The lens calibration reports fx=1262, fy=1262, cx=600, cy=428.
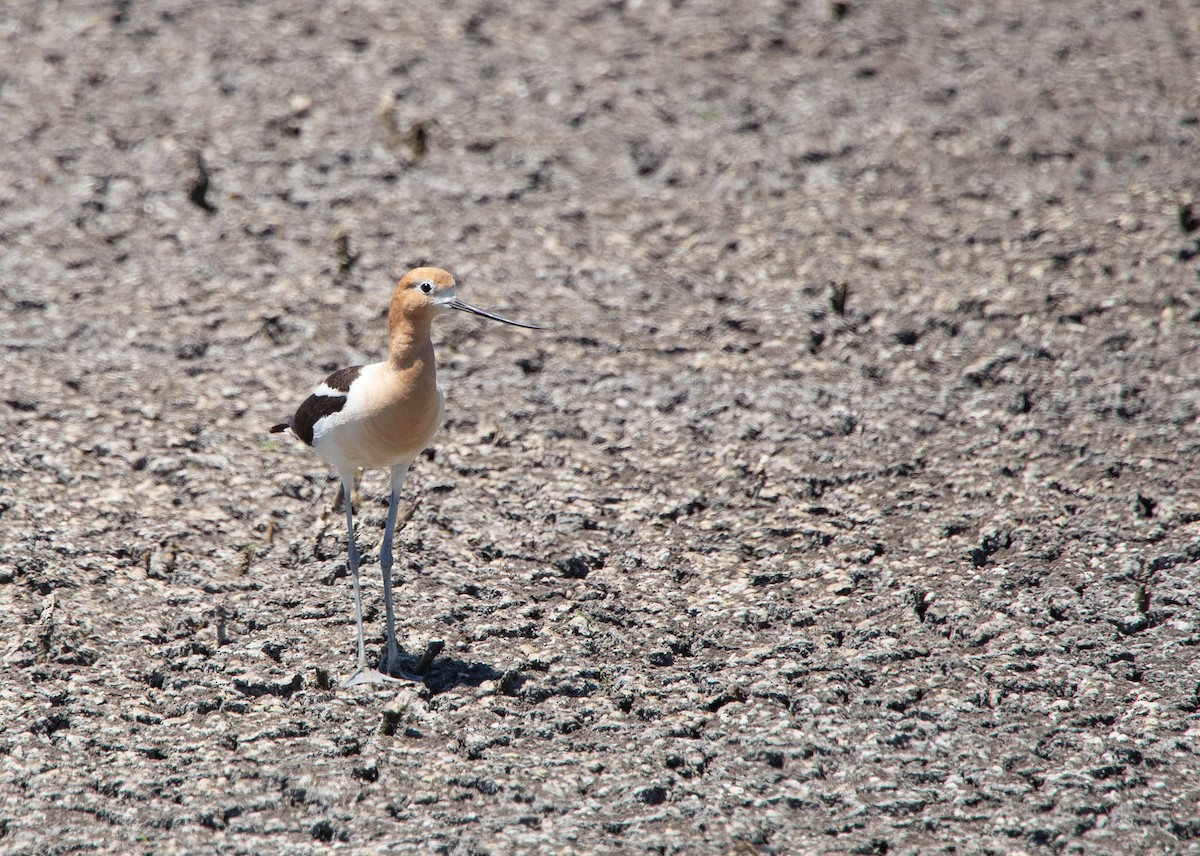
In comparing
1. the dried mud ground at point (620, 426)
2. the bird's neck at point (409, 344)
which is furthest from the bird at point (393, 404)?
the dried mud ground at point (620, 426)

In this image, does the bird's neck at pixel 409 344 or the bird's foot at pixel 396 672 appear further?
the bird's foot at pixel 396 672

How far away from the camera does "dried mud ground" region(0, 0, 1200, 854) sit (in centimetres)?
441

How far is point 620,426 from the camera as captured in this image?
6.70m

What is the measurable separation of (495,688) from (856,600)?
5.29ft

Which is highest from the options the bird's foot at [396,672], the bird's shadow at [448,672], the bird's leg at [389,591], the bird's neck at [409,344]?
the bird's neck at [409,344]

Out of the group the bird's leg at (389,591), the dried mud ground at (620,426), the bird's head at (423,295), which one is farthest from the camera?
the bird's leg at (389,591)

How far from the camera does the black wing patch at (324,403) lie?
16.4 feet

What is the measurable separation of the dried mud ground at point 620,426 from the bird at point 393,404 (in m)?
0.29

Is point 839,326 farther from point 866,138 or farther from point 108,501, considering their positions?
point 108,501

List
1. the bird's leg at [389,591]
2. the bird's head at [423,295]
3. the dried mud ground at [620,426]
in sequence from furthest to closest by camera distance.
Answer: the bird's leg at [389,591] → the bird's head at [423,295] → the dried mud ground at [620,426]

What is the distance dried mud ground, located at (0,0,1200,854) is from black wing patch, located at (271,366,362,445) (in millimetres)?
780

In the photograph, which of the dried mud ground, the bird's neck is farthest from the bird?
the dried mud ground

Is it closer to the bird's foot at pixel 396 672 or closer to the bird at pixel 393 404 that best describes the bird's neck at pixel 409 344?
the bird at pixel 393 404

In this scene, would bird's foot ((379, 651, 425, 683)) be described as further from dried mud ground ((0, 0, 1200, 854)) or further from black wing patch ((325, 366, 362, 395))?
black wing patch ((325, 366, 362, 395))
